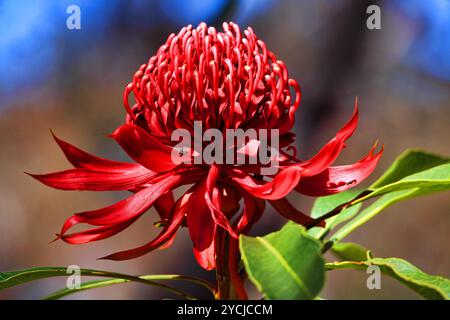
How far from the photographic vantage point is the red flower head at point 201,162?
34.0 inches

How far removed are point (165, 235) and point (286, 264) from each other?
10.5 inches

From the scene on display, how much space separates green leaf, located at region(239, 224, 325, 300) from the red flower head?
0.13m

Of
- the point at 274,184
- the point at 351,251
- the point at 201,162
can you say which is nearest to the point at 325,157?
the point at 274,184

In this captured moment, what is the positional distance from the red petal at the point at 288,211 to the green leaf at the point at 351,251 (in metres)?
0.28

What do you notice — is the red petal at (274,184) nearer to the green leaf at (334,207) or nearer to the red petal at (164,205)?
the red petal at (164,205)

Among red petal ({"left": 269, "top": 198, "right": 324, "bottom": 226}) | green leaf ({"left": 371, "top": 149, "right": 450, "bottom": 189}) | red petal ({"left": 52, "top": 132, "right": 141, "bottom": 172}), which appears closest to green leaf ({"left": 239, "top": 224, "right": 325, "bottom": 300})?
red petal ({"left": 269, "top": 198, "right": 324, "bottom": 226})

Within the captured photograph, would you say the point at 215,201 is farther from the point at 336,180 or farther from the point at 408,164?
the point at 408,164

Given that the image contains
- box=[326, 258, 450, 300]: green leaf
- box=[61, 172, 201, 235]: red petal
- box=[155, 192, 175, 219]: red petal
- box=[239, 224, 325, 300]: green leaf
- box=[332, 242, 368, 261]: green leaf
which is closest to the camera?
box=[239, 224, 325, 300]: green leaf

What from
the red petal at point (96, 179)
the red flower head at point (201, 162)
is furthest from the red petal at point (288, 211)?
the red petal at point (96, 179)

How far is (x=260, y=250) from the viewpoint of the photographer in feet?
2.32

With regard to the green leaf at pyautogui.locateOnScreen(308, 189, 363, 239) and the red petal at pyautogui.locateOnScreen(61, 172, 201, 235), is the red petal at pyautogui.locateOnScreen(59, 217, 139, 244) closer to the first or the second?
the red petal at pyautogui.locateOnScreen(61, 172, 201, 235)

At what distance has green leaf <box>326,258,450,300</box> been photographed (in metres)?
0.74

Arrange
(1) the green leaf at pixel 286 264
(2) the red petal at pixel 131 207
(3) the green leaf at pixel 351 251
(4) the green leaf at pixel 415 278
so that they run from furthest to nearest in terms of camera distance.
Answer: (3) the green leaf at pixel 351 251 < (2) the red petal at pixel 131 207 < (4) the green leaf at pixel 415 278 < (1) the green leaf at pixel 286 264

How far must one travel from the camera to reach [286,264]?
26.0 inches
